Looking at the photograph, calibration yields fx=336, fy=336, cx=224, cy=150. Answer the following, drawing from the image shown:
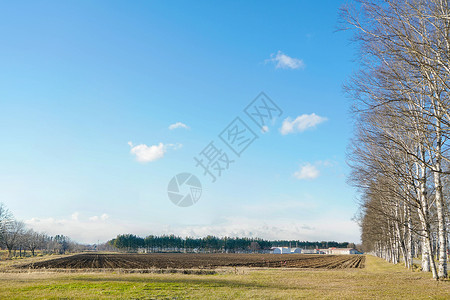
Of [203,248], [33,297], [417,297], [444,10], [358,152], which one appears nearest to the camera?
[444,10]

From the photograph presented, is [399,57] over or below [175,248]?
over

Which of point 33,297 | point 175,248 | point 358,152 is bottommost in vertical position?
point 175,248

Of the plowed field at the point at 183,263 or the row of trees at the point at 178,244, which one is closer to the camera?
the plowed field at the point at 183,263

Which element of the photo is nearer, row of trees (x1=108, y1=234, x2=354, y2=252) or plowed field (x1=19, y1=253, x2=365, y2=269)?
plowed field (x1=19, y1=253, x2=365, y2=269)

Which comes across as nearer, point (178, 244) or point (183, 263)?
point (183, 263)

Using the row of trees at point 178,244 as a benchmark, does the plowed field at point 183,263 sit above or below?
above

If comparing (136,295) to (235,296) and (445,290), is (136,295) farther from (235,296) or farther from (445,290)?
(445,290)

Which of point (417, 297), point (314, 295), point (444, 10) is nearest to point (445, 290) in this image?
point (417, 297)

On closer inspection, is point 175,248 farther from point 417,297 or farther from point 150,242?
point 417,297

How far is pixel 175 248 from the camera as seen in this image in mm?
187000

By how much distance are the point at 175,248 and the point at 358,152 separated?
181 metres

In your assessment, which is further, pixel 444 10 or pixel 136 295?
pixel 136 295

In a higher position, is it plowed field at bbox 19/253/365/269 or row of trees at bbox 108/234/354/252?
plowed field at bbox 19/253/365/269

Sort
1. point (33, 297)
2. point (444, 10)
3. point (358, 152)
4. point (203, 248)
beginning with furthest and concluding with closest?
1. point (203, 248)
2. point (358, 152)
3. point (33, 297)
4. point (444, 10)
